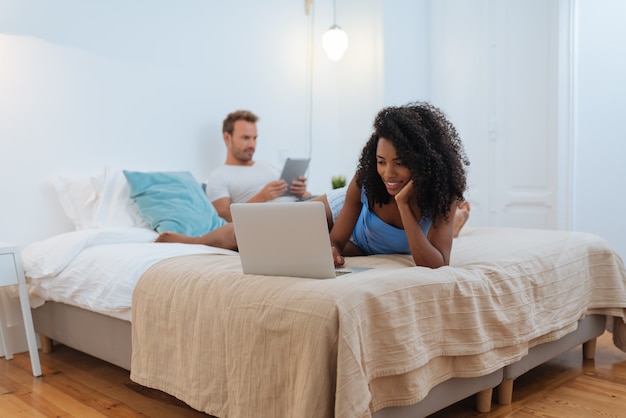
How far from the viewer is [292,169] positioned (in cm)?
333

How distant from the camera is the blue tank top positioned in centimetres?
221

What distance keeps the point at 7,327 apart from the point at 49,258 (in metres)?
0.53

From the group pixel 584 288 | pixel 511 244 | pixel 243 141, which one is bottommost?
pixel 584 288

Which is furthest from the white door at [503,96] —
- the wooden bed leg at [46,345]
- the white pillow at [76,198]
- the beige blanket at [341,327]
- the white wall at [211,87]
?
the wooden bed leg at [46,345]

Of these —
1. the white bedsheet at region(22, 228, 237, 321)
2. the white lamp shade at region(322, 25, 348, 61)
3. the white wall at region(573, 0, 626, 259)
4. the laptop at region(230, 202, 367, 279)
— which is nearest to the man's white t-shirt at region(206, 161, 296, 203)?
the white bedsheet at region(22, 228, 237, 321)

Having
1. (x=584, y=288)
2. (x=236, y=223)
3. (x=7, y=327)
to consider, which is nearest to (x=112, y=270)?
(x=236, y=223)

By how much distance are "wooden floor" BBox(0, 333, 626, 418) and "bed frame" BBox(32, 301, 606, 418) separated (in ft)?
0.31

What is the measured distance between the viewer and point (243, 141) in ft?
11.4

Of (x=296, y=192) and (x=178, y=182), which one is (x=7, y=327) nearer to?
(x=178, y=182)

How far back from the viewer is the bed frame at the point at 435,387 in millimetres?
1803

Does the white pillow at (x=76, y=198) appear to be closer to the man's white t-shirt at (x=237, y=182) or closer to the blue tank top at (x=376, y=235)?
the man's white t-shirt at (x=237, y=182)

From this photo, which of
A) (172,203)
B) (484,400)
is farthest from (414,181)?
(172,203)

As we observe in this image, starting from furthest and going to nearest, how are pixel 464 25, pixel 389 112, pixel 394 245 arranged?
pixel 464 25 → pixel 394 245 → pixel 389 112

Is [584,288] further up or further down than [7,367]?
further up
